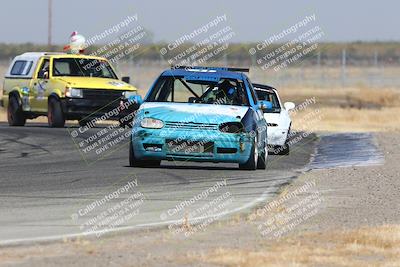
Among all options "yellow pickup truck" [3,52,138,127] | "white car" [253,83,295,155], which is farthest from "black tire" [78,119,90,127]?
"white car" [253,83,295,155]

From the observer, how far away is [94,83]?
29188 mm

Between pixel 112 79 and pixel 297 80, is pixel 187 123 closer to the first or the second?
pixel 112 79

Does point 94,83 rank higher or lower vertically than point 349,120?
higher

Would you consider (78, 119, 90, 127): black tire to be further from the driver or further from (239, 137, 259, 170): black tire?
(239, 137, 259, 170): black tire

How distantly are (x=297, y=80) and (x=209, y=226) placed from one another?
74.3 meters

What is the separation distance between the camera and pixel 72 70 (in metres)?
29.9

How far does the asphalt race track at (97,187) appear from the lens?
1159cm

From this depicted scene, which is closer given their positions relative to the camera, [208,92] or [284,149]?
[208,92]

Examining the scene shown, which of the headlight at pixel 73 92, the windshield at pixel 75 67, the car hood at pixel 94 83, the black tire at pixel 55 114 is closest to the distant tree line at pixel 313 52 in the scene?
the windshield at pixel 75 67

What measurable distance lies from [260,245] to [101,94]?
1918 cm

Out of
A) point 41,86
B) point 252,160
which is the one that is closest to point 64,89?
point 41,86

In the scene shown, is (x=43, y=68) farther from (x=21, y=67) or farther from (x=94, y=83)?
(x=94, y=83)

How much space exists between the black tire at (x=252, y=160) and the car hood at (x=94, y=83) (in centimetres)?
1148

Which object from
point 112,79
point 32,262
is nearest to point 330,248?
point 32,262
